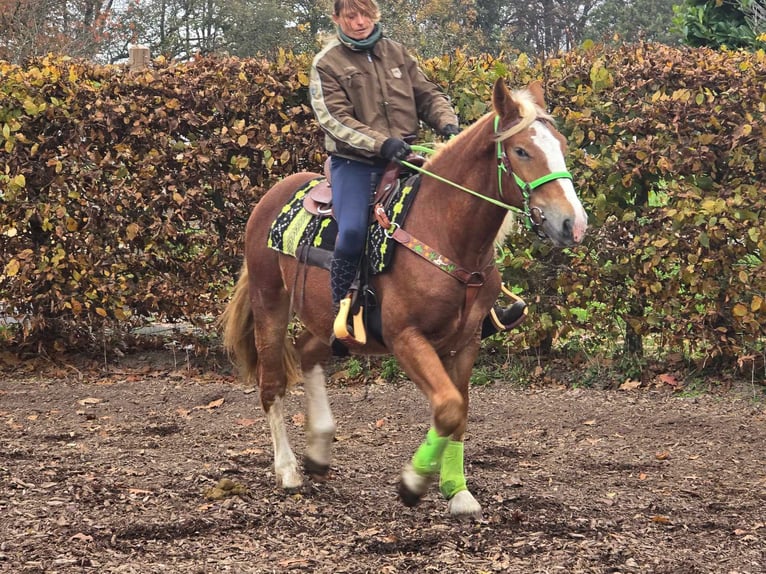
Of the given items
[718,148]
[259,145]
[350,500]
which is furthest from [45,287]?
[718,148]

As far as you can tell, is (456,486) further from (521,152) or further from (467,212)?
(521,152)

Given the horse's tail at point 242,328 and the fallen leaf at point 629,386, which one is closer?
the horse's tail at point 242,328

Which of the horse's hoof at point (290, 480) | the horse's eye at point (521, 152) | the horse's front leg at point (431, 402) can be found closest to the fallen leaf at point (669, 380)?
the horse's hoof at point (290, 480)

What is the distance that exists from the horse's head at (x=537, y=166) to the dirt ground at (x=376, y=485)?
1488mm

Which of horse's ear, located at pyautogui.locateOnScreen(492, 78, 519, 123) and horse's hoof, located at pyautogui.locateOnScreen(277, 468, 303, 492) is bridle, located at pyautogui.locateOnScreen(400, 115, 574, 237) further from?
horse's hoof, located at pyautogui.locateOnScreen(277, 468, 303, 492)

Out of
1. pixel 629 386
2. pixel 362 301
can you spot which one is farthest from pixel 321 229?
pixel 629 386

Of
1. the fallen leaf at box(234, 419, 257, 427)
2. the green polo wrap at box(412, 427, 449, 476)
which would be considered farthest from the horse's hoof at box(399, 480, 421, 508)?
the fallen leaf at box(234, 419, 257, 427)

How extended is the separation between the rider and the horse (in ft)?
0.84

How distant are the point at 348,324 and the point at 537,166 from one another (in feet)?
4.40

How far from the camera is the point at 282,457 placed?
18.8ft

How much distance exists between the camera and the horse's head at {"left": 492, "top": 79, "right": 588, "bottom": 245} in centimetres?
412

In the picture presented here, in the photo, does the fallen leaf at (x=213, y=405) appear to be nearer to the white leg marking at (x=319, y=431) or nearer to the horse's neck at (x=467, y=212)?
the white leg marking at (x=319, y=431)

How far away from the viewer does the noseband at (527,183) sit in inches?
165

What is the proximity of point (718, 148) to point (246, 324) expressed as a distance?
4.05 m
